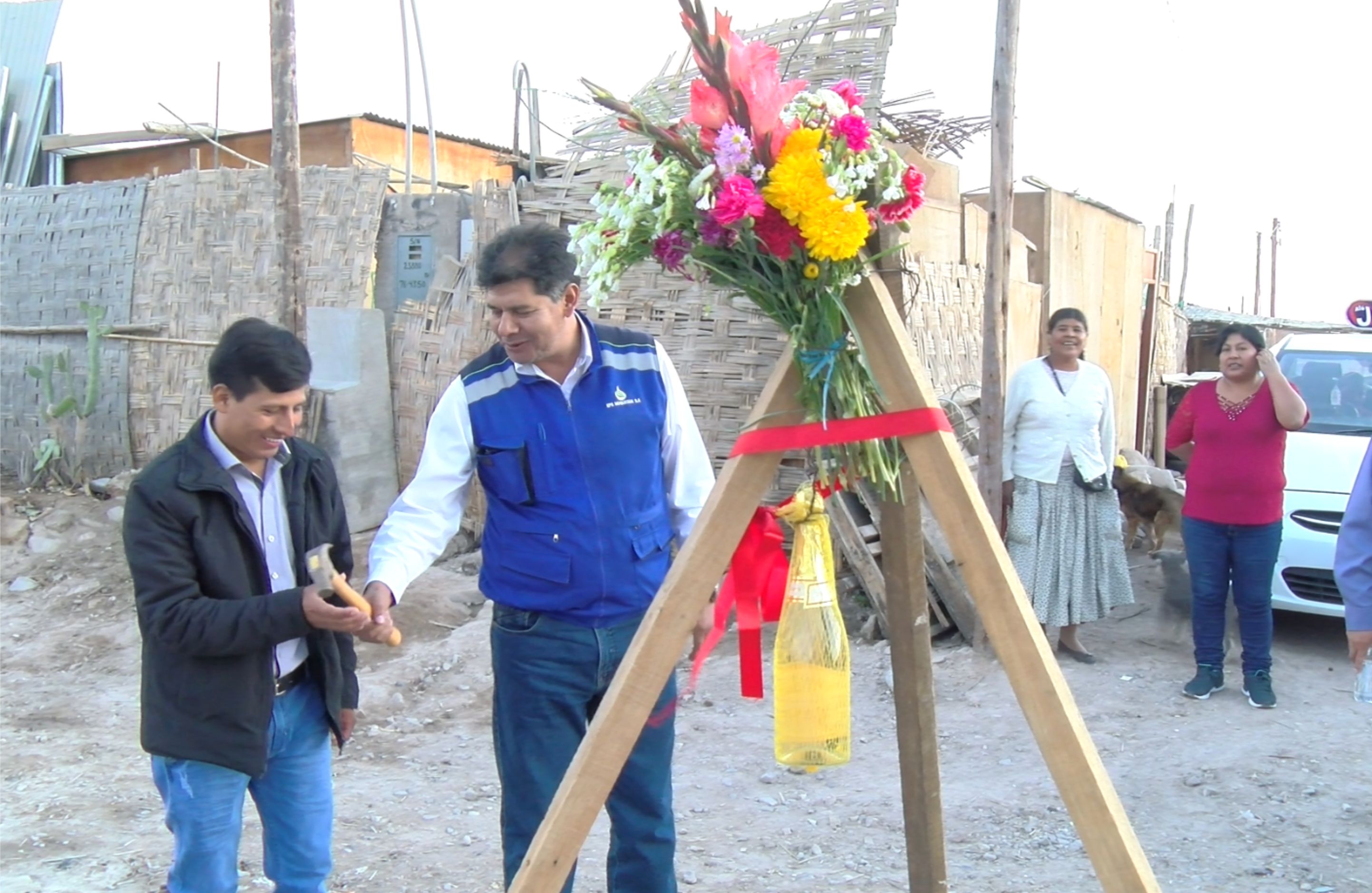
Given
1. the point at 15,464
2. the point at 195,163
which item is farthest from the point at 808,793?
the point at 195,163

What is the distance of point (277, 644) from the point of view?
2.74 m

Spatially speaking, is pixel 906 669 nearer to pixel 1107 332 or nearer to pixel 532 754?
pixel 532 754

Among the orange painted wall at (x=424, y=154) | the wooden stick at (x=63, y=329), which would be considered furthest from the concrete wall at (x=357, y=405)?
the orange painted wall at (x=424, y=154)

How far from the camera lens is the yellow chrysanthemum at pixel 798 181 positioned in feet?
6.63

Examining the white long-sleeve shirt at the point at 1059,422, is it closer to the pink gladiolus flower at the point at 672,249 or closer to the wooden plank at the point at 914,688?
the wooden plank at the point at 914,688

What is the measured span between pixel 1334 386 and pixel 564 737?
6248mm

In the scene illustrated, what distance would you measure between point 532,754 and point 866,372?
1.26 m

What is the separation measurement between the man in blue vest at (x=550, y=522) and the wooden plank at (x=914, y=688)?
0.54m

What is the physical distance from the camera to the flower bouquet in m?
2.05

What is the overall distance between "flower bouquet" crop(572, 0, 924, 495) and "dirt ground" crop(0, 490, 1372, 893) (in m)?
2.49

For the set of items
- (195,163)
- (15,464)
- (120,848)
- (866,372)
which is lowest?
(120,848)

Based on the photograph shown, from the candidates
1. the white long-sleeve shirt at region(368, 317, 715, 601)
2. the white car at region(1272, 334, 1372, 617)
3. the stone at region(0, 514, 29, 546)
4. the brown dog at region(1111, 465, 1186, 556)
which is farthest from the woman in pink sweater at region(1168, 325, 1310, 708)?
the stone at region(0, 514, 29, 546)

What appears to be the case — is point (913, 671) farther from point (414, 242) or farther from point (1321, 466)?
point (414, 242)

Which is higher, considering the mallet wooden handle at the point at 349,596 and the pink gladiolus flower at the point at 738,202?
the pink gladiolus flower at the point at 738,202
